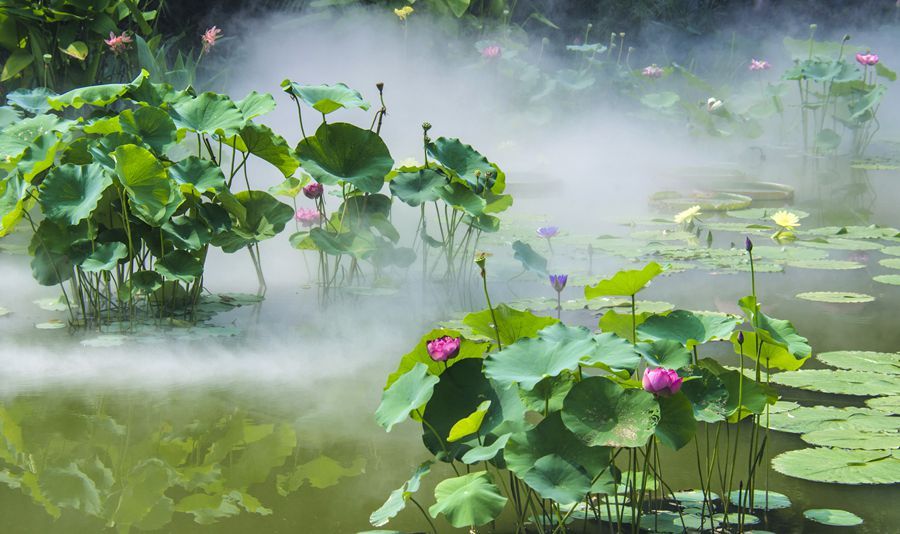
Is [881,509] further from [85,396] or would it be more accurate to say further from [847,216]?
[847,216]

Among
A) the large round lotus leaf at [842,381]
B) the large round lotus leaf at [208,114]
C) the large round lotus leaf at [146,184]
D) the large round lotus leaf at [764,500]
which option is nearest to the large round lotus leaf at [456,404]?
the large round lotus leaf at [764,500]

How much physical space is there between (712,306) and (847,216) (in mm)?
1964

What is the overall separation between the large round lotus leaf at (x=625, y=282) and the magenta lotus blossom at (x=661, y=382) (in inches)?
6.8

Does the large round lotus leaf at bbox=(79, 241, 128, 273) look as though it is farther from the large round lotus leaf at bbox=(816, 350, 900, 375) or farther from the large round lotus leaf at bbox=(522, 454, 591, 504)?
the large round lotus leaf at bbox=(816, 350, 900, 375)

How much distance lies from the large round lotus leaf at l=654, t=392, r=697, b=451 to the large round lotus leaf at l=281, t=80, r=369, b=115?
61.8 inches

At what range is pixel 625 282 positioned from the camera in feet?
5.39

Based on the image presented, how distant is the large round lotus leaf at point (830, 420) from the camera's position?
207cm

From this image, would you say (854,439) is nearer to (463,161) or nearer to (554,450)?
(554,450)

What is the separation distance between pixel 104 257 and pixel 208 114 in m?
0.49

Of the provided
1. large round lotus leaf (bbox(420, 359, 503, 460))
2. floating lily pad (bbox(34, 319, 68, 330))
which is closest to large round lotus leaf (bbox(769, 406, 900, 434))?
large round lotus leaf (bbox(420, 359, 503, 460))

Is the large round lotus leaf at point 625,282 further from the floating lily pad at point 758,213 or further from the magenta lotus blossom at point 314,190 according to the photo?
the floating lily pad at point 758,213

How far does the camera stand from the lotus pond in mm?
1555

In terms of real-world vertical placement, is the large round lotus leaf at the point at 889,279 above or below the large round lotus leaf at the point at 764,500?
above

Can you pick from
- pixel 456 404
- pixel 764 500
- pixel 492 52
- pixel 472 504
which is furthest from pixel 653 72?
pixel 472 504
